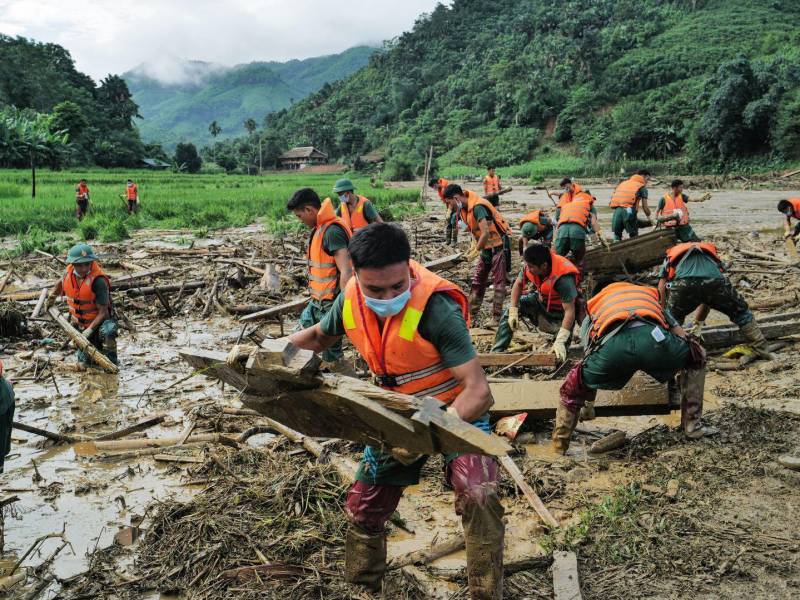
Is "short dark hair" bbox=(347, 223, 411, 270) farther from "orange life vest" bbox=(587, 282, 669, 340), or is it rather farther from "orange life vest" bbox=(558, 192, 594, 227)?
"orange life vest" bbox=(558, 192, 594, 227)

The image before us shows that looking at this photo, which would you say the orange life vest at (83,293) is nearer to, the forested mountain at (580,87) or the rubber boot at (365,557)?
the rubber boot at (365,557)

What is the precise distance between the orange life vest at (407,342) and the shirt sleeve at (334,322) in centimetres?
8

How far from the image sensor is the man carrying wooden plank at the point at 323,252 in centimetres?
550

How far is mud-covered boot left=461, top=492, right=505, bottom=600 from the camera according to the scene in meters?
2.53

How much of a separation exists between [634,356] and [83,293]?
5.91 meters

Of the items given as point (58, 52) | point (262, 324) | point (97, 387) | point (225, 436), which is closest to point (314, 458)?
point (225, 436)

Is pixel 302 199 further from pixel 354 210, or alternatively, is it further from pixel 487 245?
pixel 487 245

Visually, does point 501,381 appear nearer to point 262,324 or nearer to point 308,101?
point 262,324

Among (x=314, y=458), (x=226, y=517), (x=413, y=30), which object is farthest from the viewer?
(x=413, y=30)

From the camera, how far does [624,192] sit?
1176 cm

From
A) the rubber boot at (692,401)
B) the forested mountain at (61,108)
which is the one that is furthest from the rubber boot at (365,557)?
the forested mountain at (61,108)

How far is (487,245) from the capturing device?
8445 mm

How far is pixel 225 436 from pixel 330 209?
7.29 feet

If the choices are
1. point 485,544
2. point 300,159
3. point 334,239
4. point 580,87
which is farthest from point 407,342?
point 300,159
